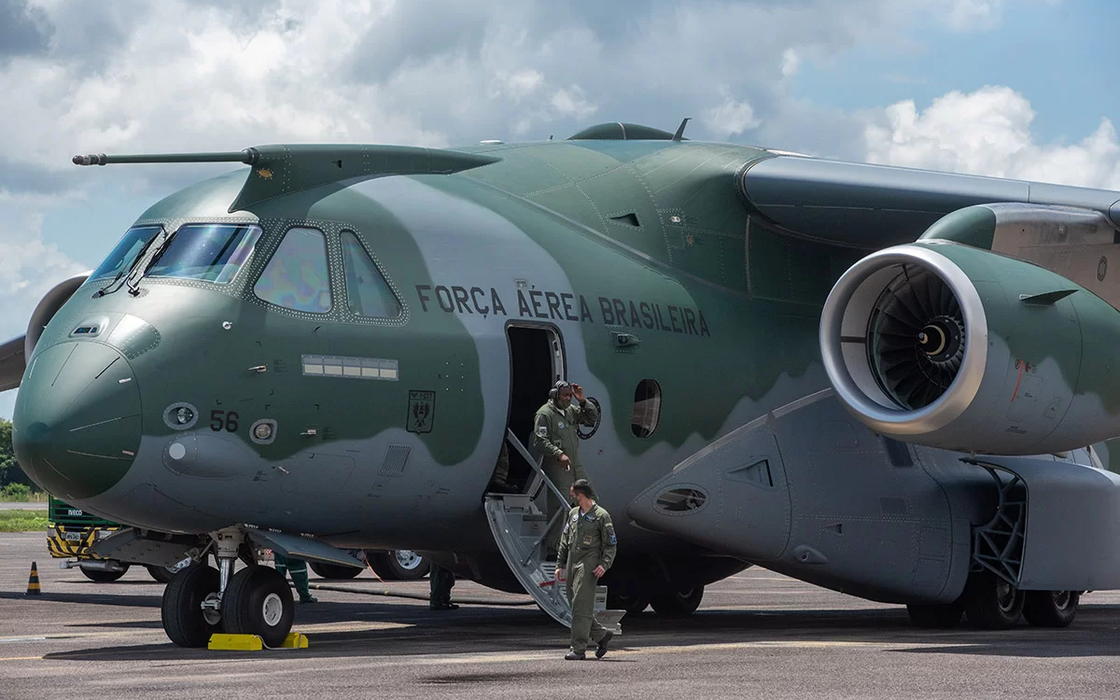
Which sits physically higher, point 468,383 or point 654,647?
point 468,383

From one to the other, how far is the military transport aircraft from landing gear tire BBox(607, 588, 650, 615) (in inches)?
3.5

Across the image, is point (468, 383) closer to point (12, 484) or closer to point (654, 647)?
point (654, 647)

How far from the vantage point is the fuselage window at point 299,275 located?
12.3m

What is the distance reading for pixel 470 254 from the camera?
1348cm

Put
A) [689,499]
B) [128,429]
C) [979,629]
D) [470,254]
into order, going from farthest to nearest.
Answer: [979,629]
[689,499]
[470,254]
[128,429]

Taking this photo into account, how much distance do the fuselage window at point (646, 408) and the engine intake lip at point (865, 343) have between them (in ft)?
5.37

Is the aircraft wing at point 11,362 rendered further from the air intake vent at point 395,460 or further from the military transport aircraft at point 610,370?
the air intake vent at point 395,460

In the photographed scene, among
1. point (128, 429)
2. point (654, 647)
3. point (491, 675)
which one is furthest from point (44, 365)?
point (654, 647)

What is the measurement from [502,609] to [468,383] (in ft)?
22.5

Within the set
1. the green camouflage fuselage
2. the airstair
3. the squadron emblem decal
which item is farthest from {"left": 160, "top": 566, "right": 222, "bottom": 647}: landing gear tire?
the airstair

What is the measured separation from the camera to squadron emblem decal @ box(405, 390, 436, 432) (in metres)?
12.7

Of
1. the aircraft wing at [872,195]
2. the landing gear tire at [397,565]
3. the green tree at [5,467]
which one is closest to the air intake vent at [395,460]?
the aircraft wing at [872,195]

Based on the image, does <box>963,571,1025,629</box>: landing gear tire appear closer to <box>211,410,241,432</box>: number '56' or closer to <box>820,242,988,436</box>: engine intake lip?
<box>820,242,988,436</box>: engine intake lip

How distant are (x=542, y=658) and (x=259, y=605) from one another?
225cm
